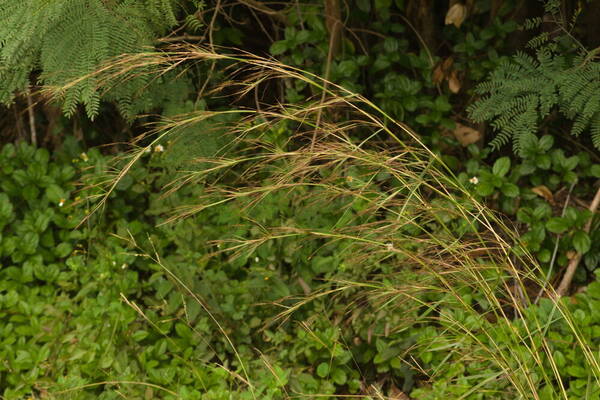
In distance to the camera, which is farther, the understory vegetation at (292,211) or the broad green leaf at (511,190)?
the broad green leaf at (511,190)

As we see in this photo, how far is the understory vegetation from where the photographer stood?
247 cm

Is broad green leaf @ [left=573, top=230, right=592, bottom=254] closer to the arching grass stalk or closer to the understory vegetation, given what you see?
the understory vegetation

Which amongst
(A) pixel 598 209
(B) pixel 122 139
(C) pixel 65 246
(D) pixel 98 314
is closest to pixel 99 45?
(D) pixel 98 314

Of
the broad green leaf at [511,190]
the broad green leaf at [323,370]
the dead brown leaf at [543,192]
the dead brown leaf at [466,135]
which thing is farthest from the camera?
the dead brown leaf at [466,135]

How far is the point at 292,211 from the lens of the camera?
3.24 m

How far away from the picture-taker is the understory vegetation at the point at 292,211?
2475mm

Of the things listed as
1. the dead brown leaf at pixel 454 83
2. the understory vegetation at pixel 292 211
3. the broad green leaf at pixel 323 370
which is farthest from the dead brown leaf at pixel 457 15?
the broad green leaf at pixel 323 370

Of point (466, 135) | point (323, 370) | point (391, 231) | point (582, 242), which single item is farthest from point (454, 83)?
point (391, 231)

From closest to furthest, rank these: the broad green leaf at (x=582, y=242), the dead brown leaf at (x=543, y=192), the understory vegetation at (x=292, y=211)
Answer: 1. the understory vegetation at (x=292, y=211)
2. the broad green leaf at (x=582, y=242)
3. the dead brown leaf at (x=543, y=192)

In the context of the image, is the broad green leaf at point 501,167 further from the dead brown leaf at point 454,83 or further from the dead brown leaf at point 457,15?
the dead brown leaf at point 457,15

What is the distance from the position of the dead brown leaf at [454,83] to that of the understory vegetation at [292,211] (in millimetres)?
11

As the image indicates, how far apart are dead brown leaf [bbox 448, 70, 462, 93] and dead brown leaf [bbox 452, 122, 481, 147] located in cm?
18

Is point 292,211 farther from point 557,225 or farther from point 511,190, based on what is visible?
point 557,225

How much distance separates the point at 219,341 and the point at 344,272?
1.76 feet
